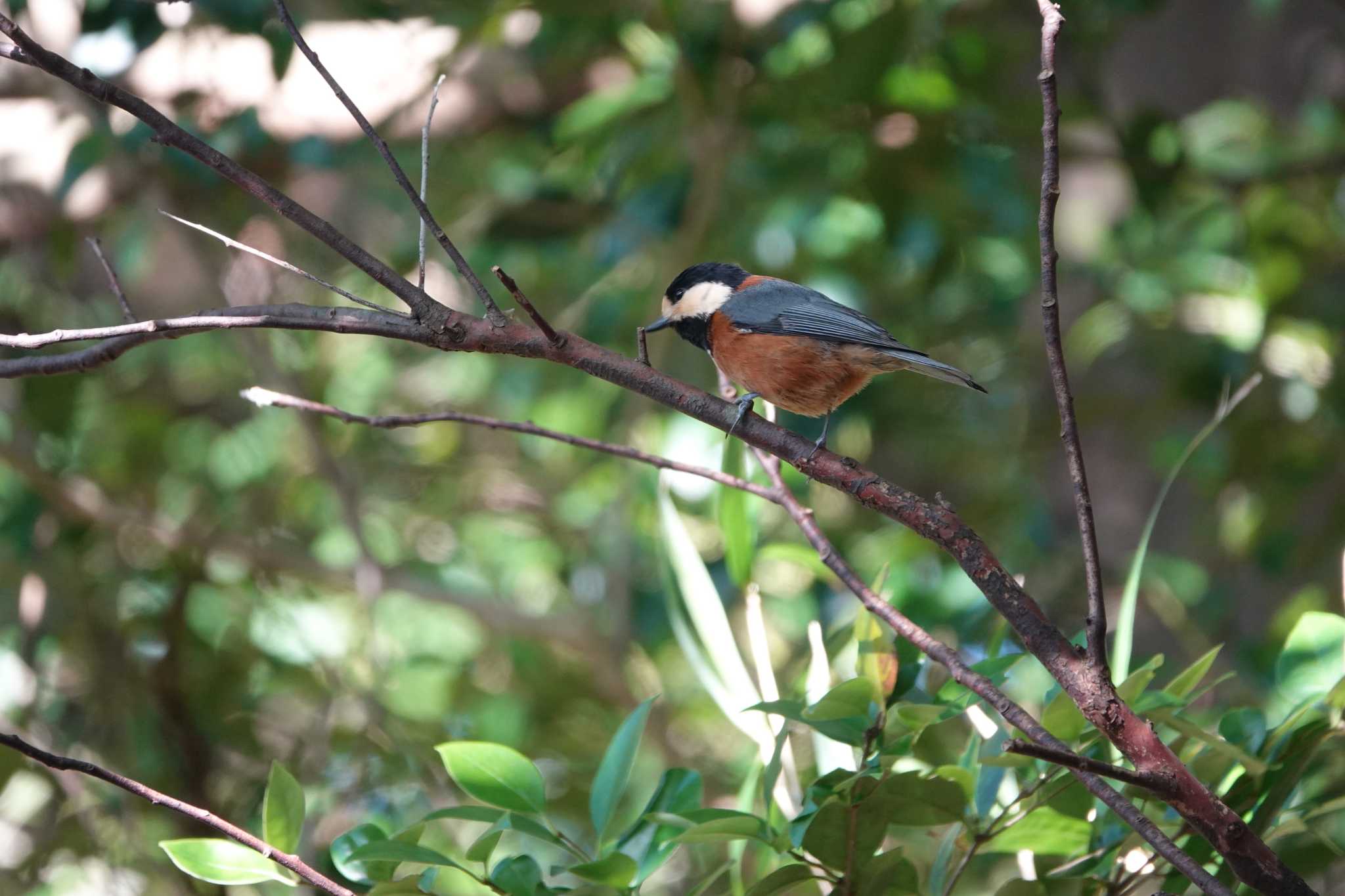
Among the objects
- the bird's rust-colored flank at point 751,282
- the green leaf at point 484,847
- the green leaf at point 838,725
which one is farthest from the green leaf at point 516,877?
the bird's rust-colored flank at point 751,282

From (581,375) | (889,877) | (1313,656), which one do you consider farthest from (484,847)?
(581,375)

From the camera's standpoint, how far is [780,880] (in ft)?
3.63

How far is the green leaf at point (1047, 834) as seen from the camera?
1225 millimetres

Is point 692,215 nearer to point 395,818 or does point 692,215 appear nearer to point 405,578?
point 405,578

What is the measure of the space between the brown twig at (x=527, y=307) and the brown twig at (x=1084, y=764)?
536 mm

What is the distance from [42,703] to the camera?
3.07 meters

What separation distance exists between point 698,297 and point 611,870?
1.70 m

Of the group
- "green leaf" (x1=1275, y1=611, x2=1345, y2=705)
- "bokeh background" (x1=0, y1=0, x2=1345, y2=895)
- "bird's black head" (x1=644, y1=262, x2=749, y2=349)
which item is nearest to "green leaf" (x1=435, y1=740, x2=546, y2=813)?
"green leaf" (x1=1275, y1=611, x2=1345, y2=705)

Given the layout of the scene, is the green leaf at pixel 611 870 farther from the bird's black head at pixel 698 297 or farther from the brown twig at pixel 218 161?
the bird's black head at pixel 698 297

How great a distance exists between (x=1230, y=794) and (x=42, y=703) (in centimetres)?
295

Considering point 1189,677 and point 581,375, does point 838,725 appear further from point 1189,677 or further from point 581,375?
point 581,375

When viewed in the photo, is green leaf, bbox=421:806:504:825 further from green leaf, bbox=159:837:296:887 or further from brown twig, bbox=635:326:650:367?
brown twig, bbox=635:326:650:367

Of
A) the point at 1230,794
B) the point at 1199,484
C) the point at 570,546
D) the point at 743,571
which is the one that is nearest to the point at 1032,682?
the point at 743,571

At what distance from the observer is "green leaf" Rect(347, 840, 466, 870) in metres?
1.09
